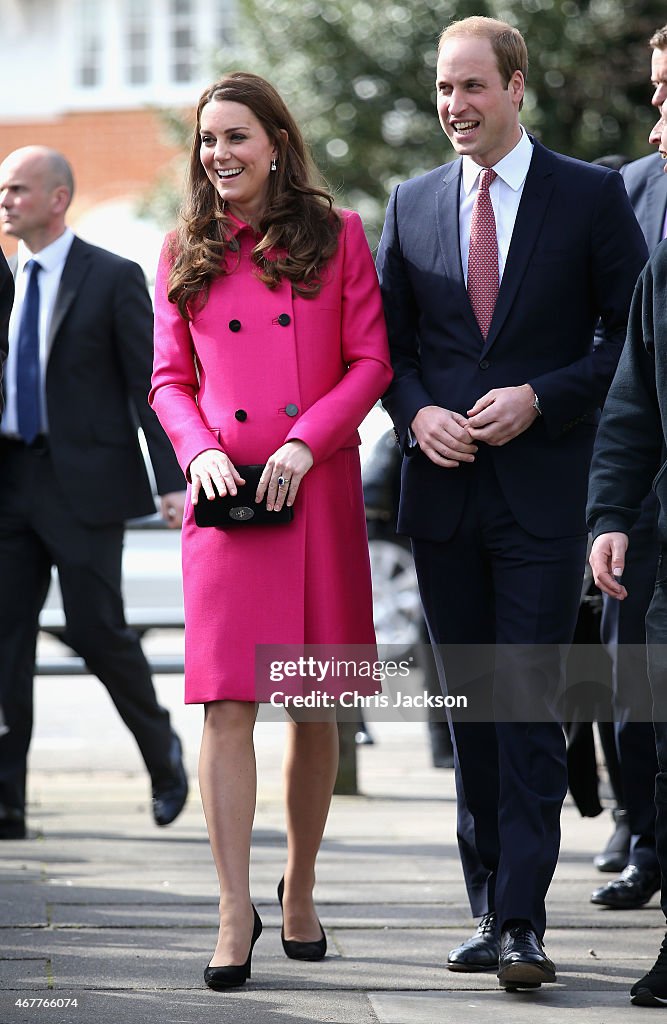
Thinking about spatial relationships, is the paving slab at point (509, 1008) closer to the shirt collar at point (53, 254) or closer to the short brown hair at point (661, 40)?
the short brown hair at point (661, 40)

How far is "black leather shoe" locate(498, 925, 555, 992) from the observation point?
3.99 m

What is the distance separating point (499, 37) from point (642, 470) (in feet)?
3.78

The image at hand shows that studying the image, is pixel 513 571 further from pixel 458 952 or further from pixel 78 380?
pixel 78 380

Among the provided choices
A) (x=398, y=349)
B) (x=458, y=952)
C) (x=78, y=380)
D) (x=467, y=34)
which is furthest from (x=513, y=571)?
(x=78, y=380)

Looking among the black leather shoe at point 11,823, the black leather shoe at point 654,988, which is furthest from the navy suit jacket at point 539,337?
the black leather shoe at point 11,823

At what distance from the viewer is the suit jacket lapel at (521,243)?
431 centimetres

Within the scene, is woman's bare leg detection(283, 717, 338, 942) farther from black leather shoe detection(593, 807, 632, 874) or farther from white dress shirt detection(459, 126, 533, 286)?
black leather shoe detection(593, 807, 632, 874)

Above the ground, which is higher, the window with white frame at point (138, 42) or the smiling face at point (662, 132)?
the window with white frame at point (138, 42)

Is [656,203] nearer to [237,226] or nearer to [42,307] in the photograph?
[237,226]

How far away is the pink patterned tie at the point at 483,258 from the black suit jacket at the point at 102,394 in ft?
6.47

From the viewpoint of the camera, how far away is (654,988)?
Answer: 388cm

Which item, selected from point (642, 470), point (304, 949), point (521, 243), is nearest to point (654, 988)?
point (304, 949)

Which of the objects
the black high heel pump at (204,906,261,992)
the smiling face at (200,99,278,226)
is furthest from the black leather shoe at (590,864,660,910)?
the smiling face at (200,99,278,226)

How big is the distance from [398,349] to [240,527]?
706 millimetres
